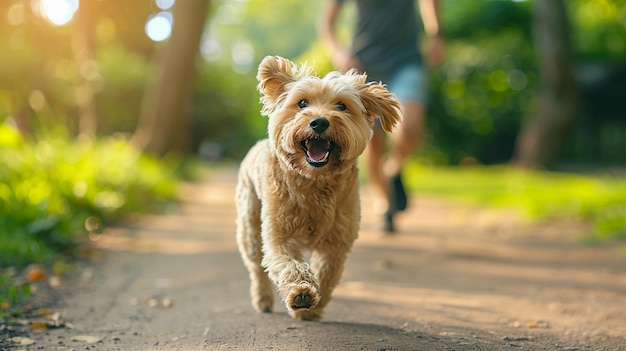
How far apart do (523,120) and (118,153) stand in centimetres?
1327

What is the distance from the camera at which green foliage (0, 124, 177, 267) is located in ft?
20.7

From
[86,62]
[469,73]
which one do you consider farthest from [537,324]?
[469,73]

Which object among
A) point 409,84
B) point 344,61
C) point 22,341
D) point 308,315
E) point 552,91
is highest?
point 552,91

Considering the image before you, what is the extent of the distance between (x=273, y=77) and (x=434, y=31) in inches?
156

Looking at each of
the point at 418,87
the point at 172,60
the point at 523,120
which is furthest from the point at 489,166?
the point at 418,87

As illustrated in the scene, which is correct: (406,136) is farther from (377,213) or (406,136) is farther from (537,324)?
(537,324)

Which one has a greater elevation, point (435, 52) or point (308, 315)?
point (435, 52)

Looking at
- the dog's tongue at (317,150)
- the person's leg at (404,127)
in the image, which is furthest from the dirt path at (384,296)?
the dog's tongue at (317,150)

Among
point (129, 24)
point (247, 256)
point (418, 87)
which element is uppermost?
point (129, 24)

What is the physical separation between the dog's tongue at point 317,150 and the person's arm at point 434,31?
380 cm

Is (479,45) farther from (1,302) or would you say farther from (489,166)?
(1,302)

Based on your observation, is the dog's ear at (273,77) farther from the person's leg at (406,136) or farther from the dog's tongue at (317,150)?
the person's leg at (406,136)

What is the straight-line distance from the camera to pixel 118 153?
11359 millimetres

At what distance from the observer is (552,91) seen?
15.9m
